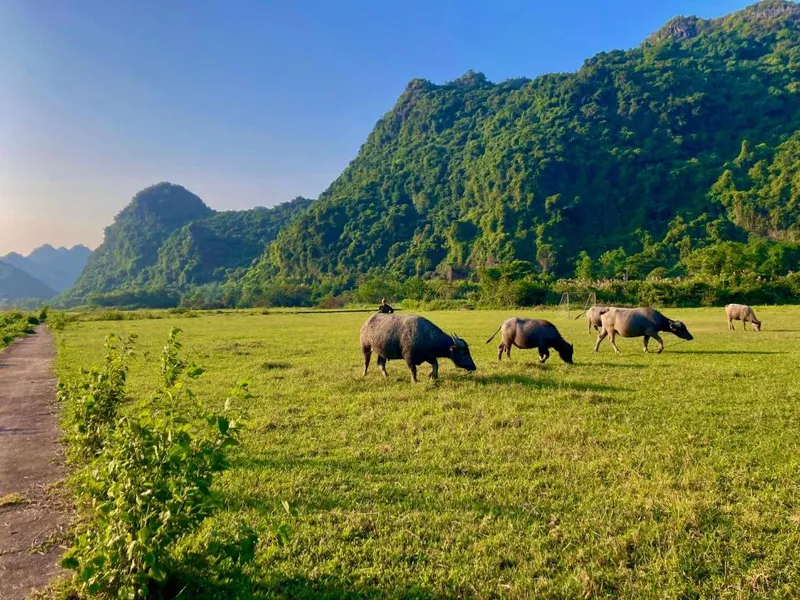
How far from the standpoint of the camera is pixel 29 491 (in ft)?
20.6

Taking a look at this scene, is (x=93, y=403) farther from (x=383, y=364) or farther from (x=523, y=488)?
(x=383, y=364)

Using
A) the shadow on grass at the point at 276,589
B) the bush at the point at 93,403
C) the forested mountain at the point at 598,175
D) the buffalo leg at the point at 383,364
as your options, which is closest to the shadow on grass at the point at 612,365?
the buffalo leg at the point at 383,364

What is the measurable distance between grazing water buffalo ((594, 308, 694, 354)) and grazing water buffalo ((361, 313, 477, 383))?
25.7 ft

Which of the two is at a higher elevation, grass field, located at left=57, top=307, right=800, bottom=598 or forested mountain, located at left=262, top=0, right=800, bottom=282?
forested mountain, located at left=262, top=0, right=800, bottom=282

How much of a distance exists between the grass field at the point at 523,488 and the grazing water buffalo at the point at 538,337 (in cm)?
276

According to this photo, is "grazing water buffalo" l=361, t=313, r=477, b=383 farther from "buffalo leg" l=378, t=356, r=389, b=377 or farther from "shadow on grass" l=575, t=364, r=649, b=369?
"shadow on grass" l=575, t=364, r=649, b=369

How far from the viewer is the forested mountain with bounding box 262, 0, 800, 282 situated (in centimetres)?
10481

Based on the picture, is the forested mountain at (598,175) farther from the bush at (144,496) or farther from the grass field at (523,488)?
the bush at (144,496)

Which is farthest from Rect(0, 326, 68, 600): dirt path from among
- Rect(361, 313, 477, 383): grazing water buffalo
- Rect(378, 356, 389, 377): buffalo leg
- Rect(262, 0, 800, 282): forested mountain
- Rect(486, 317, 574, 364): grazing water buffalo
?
Rect(262, 0, 800, 282): forested mountain

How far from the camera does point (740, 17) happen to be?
610ft

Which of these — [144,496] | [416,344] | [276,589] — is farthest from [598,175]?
[144,496]

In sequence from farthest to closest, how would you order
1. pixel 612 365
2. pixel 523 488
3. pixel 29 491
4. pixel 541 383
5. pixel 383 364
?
pixel 612 365 < pixel 383 364 < pixel 541 383 < pixel 29 491 < pixel 523 488

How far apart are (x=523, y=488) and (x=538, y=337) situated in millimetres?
9519

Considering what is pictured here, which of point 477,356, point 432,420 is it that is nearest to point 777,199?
point 477,356
